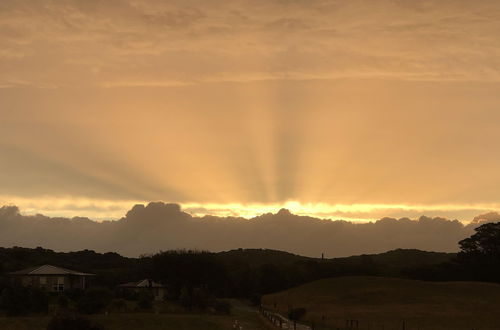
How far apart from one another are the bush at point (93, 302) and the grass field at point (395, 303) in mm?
24471

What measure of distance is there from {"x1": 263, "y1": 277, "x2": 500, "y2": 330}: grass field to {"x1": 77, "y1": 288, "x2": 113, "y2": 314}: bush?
963 inches

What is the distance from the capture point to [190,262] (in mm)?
117500

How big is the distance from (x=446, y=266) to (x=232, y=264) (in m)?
57.4

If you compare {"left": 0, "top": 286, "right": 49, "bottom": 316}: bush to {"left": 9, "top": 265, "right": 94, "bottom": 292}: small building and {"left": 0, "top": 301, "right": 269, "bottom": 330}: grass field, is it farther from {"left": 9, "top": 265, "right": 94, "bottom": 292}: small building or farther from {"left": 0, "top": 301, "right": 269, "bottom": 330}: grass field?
{"left": 9, "top": 265, "right": 94, "bottom": 292}: small building

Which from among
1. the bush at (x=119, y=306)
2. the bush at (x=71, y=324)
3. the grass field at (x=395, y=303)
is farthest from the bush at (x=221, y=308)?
the bush at (x=71, y=324)

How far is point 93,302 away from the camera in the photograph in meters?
68.1

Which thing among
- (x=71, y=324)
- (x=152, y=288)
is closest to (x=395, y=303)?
(x=152, y=288)

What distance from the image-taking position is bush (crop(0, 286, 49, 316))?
66438 millimetres

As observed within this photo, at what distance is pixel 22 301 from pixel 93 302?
754cm

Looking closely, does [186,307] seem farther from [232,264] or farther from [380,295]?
[232,264]

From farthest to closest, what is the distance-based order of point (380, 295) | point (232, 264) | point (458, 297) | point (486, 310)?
point (232, 264) < point (380, 295) < point (458, 297) < point (486, 310)

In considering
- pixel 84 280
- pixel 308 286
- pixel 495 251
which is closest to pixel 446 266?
pixel 495 251

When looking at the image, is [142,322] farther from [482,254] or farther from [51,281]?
[482,254]

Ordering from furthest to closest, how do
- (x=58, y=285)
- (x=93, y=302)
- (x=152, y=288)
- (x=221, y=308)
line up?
(x=152, y=288) → (x=58, y=285) → (x=221, y=308) → (x=93, y=302)
